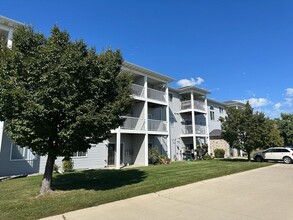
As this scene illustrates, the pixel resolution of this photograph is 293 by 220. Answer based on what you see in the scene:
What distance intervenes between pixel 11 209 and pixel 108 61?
6504 millimetres

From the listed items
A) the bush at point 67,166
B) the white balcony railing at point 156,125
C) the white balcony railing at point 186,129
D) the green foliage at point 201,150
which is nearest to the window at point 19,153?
the bush at point 67,166

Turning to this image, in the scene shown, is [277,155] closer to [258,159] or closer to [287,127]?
[258,159]

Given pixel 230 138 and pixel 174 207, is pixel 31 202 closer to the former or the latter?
→ pixel 174 207

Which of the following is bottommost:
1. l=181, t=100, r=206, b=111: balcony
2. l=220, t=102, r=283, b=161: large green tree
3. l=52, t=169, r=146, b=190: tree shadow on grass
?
l=52, t=169, r=146, b=190: tree shadow on grass

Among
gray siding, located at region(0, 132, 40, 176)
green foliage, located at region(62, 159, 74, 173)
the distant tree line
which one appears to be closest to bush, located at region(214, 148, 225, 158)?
the distant tree line

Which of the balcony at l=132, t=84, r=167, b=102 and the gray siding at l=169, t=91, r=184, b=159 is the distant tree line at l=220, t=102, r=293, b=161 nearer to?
the gray siding at l=169, t=91, r=184, b=159

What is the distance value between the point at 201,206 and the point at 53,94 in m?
6.31

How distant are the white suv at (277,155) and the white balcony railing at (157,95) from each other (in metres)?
12.2

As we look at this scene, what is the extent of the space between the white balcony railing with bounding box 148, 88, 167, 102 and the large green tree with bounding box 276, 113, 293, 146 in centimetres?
2923

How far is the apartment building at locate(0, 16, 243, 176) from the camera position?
15.2m

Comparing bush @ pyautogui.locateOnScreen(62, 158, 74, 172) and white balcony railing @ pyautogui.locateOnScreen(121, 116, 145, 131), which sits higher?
white balcony railing @ pyautogui.locateOnScreen(121, 116, 145, 131)

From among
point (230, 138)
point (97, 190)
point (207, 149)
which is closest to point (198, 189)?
point (97, 190)

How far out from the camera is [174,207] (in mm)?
7055

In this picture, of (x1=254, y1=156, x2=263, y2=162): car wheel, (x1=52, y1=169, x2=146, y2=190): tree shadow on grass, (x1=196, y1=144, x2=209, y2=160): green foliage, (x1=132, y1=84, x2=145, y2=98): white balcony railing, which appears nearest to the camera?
(x1=52, y1=169, x2=146, y2=190): tree shadow on grass
